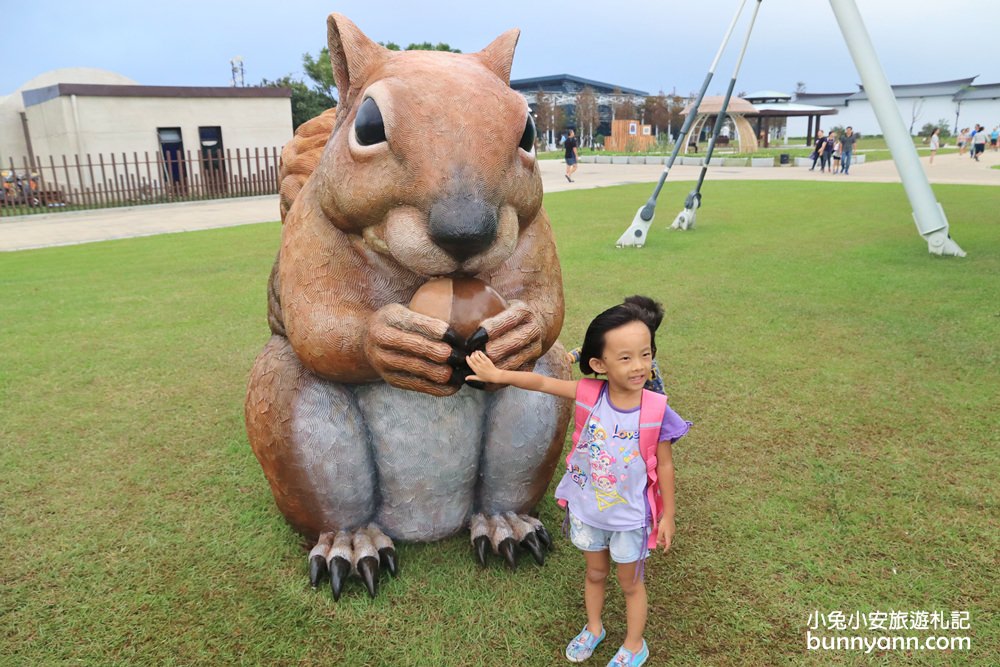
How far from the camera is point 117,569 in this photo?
7.58ft

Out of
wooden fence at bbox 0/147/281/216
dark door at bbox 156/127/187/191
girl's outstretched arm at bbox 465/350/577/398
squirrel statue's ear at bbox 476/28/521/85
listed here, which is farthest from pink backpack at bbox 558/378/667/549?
dark door at bbox 156/127/187/191

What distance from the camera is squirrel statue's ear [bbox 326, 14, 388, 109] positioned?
196 cm

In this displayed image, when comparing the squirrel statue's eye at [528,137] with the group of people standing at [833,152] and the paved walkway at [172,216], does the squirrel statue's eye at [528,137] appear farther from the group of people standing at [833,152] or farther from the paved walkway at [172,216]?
the group of people standing at [833,152]

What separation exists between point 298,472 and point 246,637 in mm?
466

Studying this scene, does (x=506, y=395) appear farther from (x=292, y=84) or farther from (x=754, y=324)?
(x=292, y=84)

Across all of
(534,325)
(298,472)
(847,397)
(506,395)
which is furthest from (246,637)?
(847,397)

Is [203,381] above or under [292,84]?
under

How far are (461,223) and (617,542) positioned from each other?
2.93 feet

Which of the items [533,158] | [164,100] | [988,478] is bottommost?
[988,478]

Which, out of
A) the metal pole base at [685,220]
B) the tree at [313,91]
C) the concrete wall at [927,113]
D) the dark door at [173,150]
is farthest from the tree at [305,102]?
the concrete wall at [927,113]

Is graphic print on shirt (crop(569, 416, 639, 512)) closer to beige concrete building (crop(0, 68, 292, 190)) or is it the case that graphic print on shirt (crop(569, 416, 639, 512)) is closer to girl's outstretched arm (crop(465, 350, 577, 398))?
girl's outstretched arm (crop(465, 350, 577, 398))

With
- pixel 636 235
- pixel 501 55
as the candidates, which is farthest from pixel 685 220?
pixel 501 55

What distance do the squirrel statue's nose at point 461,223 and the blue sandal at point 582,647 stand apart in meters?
1.08

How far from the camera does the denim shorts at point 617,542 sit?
1.82 m
